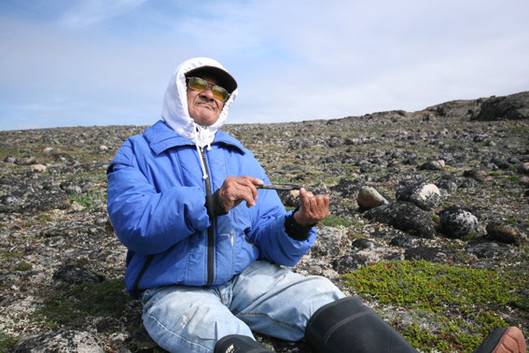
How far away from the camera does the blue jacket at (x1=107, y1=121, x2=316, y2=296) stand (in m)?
3.54

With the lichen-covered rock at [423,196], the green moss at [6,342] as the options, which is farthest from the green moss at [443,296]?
the green moss at [6,342]

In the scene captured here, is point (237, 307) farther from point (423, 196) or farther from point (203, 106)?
point (423, 196)

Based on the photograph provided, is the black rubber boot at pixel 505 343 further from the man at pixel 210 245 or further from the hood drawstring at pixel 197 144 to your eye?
the hood drawstring at pixel 197 144

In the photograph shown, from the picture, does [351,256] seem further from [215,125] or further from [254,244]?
[215,125]

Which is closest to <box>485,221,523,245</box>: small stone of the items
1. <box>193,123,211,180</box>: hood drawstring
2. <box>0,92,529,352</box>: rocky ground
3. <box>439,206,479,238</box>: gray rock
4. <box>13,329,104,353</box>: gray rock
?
<box>0,92,529,352</box>: rocky ground

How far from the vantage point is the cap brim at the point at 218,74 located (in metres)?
4.58

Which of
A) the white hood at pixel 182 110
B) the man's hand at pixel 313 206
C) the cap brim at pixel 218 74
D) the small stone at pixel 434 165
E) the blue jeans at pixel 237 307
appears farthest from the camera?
the small stone at pixel 434 165

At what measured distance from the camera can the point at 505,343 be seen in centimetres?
304

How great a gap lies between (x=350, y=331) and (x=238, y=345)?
99 cm

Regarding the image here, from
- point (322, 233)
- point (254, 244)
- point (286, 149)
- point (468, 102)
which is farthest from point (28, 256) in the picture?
point (468, 102)

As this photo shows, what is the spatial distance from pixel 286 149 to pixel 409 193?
12485 mm

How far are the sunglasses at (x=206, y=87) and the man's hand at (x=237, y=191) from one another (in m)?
1.55

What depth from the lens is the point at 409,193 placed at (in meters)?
9.36

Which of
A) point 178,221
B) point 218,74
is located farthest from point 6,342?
point 218,74
